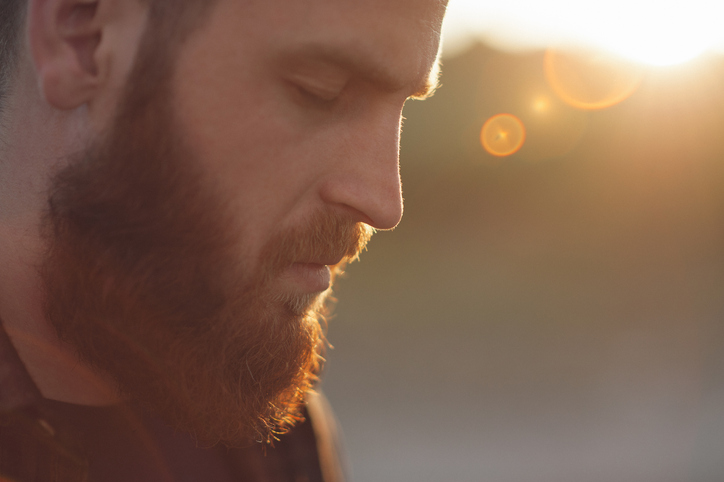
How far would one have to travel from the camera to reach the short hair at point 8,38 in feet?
4.46

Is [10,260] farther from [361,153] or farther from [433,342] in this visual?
[433,342]

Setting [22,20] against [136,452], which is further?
[136,452]

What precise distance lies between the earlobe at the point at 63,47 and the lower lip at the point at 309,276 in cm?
68

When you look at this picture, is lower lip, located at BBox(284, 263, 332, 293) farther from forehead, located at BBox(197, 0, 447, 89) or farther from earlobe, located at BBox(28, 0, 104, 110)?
earlobe, located at BBox(28, 0, 104, 110)

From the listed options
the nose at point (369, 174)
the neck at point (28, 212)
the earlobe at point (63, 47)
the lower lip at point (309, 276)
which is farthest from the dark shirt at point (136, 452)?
the nose at point (369, 174)

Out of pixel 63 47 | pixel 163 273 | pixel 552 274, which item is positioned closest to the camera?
pixel 63 47

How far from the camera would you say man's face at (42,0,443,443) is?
1.29 meters

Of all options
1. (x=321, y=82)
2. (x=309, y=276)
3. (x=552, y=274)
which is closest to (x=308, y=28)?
(x=321, y=82)

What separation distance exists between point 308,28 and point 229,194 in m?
0.46

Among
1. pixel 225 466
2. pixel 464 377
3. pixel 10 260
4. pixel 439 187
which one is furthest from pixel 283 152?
pixel 439 187

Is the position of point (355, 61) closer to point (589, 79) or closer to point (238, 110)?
point (238, 110)

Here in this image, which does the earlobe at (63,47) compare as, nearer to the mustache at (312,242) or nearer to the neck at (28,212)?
the neck at (28,212)

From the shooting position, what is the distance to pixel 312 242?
1416 mm

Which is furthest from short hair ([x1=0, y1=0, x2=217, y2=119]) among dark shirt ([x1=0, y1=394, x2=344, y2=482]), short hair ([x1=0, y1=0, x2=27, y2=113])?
dark shirt ([x1=0, y1=394, x2=344, y2=482])
